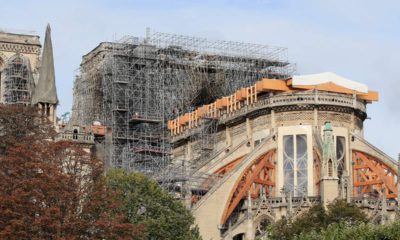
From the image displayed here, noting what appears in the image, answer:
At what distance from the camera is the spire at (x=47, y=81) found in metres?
101

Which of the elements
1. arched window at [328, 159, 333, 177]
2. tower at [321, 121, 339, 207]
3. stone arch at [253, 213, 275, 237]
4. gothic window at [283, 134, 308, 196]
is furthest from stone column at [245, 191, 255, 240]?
arched window at [328, 159, 333, 177]

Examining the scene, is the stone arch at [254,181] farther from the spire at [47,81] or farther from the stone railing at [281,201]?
the spire at [47,81]

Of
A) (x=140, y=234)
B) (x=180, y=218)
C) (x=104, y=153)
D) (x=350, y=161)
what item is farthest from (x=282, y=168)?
(x=140, y=234)

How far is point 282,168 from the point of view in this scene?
10594cm

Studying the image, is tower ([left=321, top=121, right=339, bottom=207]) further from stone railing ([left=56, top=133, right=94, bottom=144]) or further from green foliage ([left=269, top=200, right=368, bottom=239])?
stone railing ([left=56, top=133, right=94, bottom=144])

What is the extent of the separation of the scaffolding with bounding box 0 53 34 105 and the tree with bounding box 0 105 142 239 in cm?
3928

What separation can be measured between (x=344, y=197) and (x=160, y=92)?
28906 millimetres

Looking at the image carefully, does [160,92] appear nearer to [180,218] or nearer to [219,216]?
[219,216]

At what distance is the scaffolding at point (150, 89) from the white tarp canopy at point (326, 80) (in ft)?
35.5

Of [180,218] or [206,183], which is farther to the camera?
[206,183]

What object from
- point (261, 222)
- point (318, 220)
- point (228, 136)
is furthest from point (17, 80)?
point (318, 220)

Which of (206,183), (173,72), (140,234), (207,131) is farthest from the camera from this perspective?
(173,72)

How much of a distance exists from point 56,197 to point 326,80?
41148 mm

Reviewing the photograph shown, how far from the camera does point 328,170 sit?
98438 millimetres
